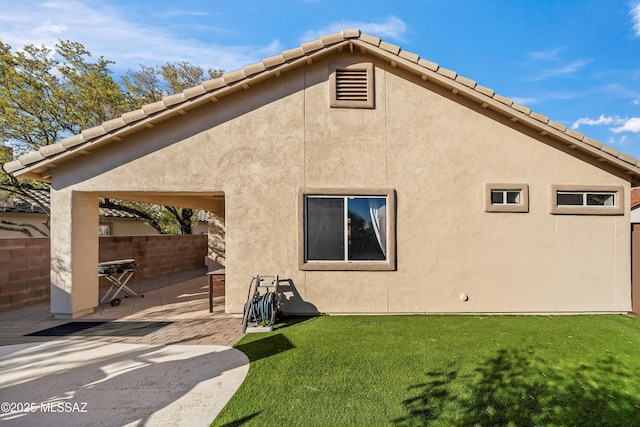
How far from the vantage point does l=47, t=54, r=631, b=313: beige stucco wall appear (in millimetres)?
6684

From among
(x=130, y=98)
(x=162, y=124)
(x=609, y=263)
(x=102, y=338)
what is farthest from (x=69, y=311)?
(x=609, y=263)

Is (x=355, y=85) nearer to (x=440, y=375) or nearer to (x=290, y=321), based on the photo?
(x=290, y=321)

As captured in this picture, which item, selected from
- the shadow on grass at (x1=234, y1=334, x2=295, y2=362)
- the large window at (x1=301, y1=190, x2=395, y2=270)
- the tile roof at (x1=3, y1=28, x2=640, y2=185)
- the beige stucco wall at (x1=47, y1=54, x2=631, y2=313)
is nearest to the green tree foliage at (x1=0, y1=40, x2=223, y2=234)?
the tile roof at (x1=3, y1=28, x2=640, y2=185)

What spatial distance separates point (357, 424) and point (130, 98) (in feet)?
55.0

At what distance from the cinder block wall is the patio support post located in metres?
2.09

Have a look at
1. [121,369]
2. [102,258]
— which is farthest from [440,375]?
[102,258]

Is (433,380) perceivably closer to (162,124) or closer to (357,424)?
(357,424)

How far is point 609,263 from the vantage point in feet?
22.6

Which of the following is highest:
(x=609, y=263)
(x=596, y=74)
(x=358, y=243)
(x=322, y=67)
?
(x=596, y=74)

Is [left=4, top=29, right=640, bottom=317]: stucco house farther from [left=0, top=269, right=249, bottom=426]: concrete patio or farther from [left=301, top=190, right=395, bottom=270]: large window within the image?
[left=0, top=269, right=249, bottom=426]: concrete patio

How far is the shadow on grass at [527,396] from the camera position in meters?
3.17

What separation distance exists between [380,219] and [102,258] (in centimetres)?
980

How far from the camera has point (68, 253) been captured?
634cm

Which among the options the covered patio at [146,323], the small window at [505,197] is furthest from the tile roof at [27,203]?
the small window at [505,197]
